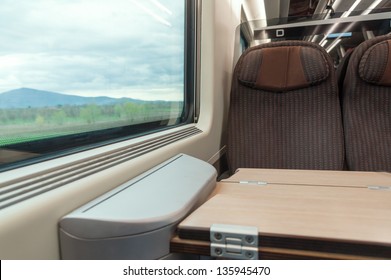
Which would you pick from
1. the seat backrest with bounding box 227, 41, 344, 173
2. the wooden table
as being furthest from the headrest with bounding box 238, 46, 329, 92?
the wooden table

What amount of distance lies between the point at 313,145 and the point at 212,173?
0.85m

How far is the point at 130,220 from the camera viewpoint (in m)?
0.47

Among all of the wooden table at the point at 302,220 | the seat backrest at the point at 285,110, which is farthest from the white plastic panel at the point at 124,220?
the seat backrest at the point at 285,110

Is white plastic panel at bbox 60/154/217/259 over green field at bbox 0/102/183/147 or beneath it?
beneath

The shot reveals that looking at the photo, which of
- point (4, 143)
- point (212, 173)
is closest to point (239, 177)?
point (212, 173)

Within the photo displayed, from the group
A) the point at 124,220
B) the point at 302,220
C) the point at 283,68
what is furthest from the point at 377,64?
the point at 124,220

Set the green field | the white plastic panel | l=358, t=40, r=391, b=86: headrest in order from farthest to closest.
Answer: l=358, t=40, r=391, b=86: headrest → the green field → the white plastic panel

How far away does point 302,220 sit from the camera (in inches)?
21.3

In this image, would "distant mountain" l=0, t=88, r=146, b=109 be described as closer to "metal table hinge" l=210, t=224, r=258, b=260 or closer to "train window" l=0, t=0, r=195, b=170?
"train window" l=0, t=0, r=195, b=170

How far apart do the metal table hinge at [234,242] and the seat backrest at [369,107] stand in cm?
119

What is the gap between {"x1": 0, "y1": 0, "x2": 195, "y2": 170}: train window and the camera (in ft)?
1.95

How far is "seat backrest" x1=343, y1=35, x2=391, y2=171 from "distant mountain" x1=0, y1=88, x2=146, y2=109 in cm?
122

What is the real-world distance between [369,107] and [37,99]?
1447 mm
